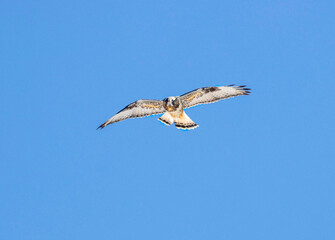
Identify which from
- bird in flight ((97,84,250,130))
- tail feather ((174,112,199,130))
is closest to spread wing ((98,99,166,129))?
bird in flight ((97,84,250,130))

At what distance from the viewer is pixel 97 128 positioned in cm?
1870

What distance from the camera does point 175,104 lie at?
18.0m

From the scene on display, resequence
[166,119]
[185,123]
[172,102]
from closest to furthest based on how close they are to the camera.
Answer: [172,102] < [166,119] < [185,123]

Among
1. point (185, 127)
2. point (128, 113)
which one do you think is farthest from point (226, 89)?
point (128, 113)

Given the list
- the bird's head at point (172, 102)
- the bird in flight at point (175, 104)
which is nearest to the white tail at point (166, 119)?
the bird in flight at point (175, 104)

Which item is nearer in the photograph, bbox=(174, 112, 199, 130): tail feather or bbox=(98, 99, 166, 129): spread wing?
bbox=(98, 99, 166, 129): spread wing

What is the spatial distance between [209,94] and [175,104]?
127 centimetres

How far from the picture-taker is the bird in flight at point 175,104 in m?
18.1

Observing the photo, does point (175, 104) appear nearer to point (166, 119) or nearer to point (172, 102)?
point (172, 102)

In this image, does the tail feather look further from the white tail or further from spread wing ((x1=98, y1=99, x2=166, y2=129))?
spread wing ((x1=98, y1=99, x2=166, y2=129))

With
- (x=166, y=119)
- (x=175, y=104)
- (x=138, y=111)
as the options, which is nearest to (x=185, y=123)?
(x=166, y=119)

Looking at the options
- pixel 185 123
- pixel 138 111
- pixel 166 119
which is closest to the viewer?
pixel 138 111

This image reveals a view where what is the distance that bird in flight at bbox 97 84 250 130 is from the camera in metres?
18.1

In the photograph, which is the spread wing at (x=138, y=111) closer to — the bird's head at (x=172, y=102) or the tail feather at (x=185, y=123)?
the bird's head at (x=172, y=102)
